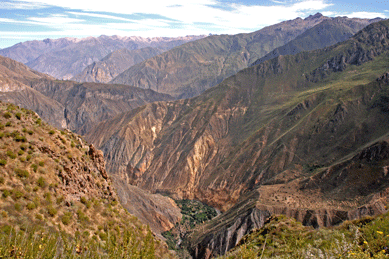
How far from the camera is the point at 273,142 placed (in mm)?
89875

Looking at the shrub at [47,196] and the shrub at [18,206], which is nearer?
the shrub at [18,206]

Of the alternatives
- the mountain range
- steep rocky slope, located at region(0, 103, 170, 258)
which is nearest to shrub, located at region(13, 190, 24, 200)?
steep rocky slope, located at region(0, 103, 170, 258)

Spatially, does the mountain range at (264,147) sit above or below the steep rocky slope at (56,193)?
below

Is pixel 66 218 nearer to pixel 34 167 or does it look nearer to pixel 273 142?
pixel 34 167

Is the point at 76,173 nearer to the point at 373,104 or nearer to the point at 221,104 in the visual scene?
the point at 373,104

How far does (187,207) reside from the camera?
277ft

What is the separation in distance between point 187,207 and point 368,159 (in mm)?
47723

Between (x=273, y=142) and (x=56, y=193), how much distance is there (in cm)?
7935

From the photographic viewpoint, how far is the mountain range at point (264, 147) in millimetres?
54812

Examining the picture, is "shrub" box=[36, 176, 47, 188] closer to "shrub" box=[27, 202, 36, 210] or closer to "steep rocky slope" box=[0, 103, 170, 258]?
"steep rocky slope" box=[0, 103, 170, 258]

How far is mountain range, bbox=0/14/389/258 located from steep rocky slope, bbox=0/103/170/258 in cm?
2140

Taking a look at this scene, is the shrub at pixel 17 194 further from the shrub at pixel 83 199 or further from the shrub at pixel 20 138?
the shrub at pixel 83 199

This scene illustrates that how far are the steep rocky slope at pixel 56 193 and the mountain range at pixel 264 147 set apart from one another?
70.2ft

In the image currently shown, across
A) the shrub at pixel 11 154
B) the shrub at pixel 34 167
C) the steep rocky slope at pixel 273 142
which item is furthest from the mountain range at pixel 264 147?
the shrub at pixel 11 154
